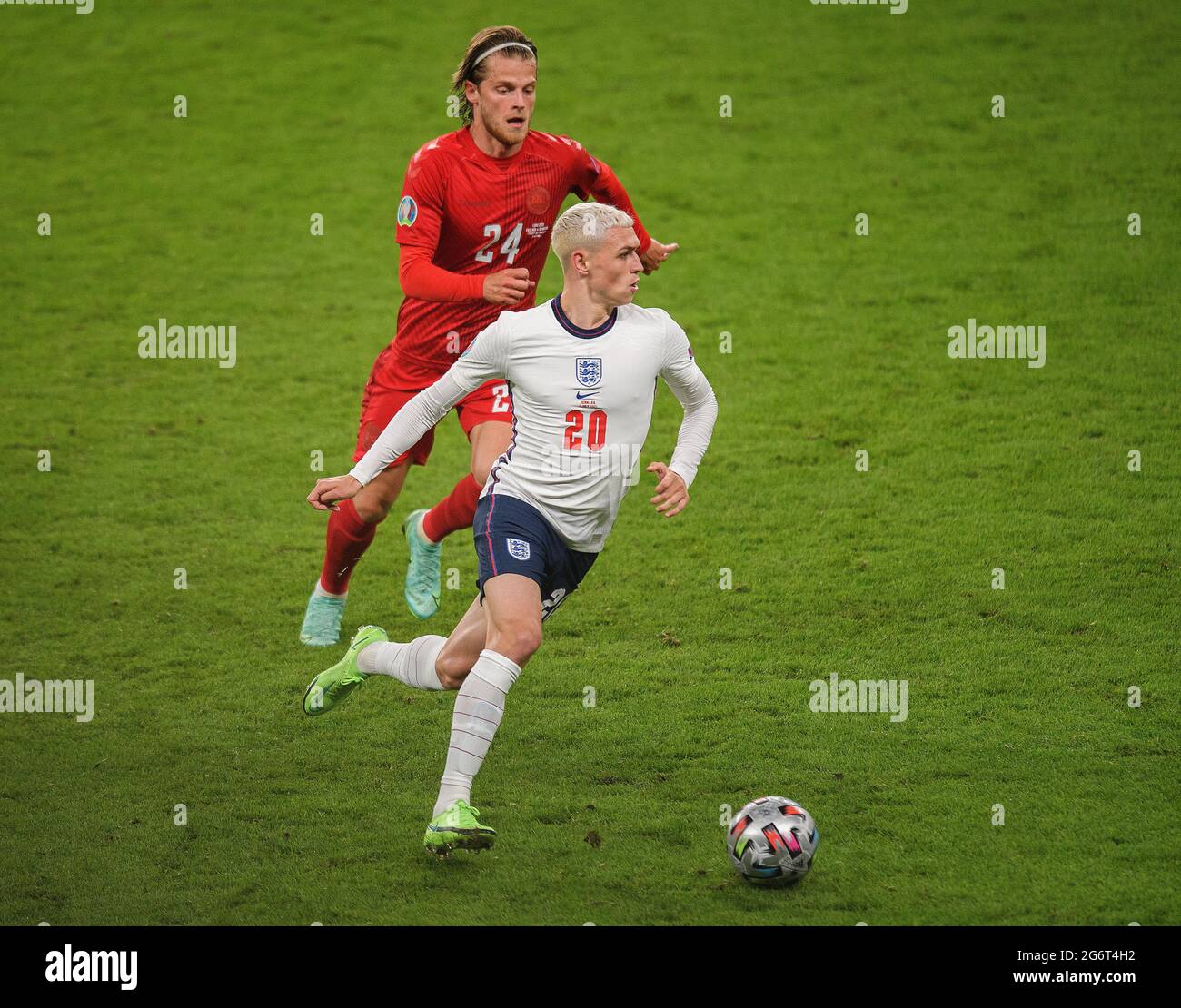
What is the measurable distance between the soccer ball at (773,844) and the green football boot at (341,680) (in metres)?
1.85

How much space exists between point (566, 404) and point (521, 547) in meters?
0.54

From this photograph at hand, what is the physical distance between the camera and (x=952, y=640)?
710 cm

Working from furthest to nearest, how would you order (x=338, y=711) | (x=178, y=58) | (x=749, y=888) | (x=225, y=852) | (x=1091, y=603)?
(x=178, y=58) → (x=1091, y=603) → (x=338, y=711) → (x=225, y=852) → (x=749, y=888)

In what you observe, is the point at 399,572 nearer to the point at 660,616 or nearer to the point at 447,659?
the point at 660,616

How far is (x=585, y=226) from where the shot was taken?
5211 millimetres

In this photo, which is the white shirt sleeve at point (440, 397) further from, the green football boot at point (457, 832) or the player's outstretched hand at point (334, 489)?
the green football boot at point (457, 832)

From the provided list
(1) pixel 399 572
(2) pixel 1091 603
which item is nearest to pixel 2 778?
(1) pixel 399 572

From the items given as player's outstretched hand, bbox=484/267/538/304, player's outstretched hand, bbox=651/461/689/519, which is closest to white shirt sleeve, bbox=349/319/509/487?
player's outstretched hand, bbox=484/267/538/304

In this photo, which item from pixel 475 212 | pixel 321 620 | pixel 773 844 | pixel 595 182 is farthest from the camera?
pixel 321 620

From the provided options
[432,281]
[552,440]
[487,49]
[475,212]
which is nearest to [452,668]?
[552,440]

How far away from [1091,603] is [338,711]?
3798mm

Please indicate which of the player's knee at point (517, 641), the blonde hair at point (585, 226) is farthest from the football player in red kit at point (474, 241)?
the player's knee at point (517, 641)

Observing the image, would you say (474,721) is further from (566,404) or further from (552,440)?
A: (566,404)

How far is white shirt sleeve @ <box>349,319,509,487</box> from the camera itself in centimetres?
531
